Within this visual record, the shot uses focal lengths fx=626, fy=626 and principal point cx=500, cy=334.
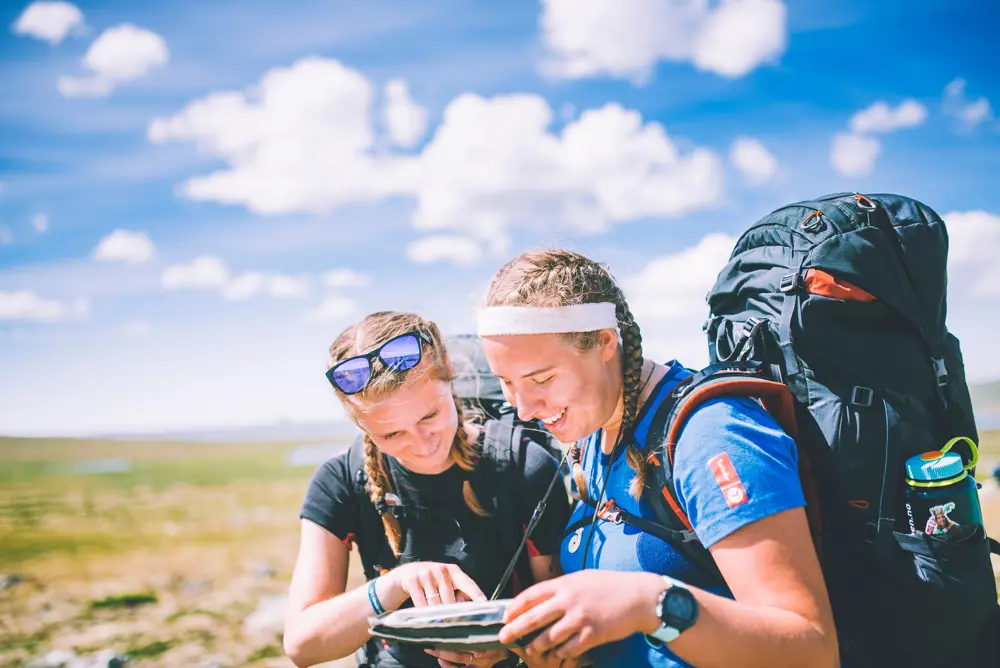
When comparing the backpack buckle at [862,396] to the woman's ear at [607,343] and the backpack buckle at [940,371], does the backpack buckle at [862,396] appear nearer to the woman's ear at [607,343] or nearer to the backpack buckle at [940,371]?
the backpack buckle at [940,371]

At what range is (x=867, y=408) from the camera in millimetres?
2404

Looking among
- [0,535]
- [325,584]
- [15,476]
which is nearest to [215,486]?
[15,476]

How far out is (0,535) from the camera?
1884cm

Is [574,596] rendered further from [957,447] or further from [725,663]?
[957,447]

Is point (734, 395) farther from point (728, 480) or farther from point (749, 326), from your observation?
point (749, 326)

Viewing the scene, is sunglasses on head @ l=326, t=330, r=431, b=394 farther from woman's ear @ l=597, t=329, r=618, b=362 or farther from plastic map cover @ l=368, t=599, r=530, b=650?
plastic map cover @ l=368, t=599, r=530, b=650

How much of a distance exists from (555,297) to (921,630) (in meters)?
1.85

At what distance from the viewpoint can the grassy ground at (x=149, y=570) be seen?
304 inches

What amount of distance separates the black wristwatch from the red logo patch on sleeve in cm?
31

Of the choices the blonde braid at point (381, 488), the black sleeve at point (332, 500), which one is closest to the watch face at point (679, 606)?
the blonde braid at point (381, 488)

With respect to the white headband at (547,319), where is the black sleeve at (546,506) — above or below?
below

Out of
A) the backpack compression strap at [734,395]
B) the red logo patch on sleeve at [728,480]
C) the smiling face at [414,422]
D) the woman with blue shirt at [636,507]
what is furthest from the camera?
the smiling face at [414,422]

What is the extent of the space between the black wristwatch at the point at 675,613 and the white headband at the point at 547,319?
3.58ft

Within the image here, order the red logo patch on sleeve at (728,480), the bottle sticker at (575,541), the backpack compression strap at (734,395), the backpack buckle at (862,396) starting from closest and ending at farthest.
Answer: the red logo patch on sleeve at (728,480)
the backpack compression strap at (734,395)
the backpack buckle at (862,396)
the bottle sticker at (575,541)
